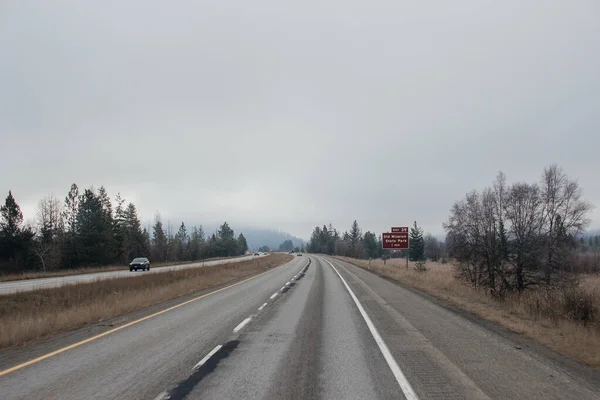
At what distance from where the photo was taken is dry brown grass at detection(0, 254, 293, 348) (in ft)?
32.0

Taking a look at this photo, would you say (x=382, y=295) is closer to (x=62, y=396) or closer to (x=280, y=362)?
(x=280, y=362)

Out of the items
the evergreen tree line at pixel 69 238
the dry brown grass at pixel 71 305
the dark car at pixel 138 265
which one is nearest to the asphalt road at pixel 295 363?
the dry brown grass at pixel 71 305

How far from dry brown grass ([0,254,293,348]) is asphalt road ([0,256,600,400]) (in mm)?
Answer: 1060

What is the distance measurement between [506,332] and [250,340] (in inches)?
243

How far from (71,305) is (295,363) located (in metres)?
14.8

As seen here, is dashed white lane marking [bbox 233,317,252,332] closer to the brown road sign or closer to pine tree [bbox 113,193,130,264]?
the brown road sign

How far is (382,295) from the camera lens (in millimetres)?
18141

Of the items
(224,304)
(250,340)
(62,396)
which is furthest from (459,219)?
(62,396)

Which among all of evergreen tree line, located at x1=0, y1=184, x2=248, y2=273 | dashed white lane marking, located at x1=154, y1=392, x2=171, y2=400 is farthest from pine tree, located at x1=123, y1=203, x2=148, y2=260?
dashed white lane marking, located at x1=154, y1=392, x2=171, y2=400

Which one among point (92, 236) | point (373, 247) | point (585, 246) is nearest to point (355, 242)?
point (373, 247)

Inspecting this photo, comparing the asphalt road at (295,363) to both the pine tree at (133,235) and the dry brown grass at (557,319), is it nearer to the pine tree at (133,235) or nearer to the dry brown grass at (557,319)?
the dry brown grass at (557,319)

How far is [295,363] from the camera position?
6695 millimetres

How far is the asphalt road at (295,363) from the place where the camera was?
5.26 metres

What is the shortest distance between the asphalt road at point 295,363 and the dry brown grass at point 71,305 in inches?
41.7
